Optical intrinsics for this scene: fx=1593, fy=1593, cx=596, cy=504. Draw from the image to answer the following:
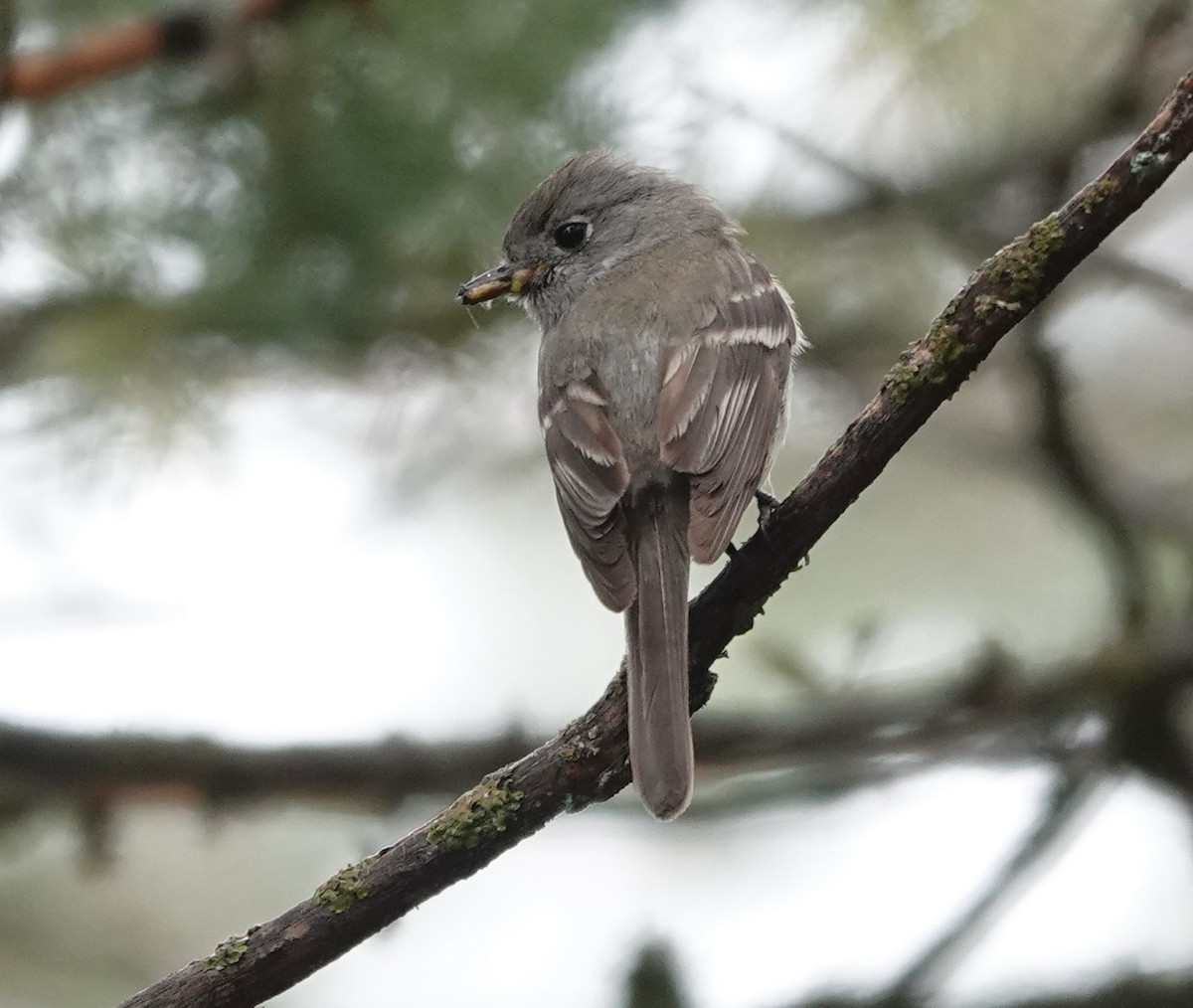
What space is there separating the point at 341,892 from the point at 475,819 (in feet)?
0.80

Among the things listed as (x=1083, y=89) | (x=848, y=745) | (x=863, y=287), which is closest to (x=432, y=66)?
(x=863, y=287)

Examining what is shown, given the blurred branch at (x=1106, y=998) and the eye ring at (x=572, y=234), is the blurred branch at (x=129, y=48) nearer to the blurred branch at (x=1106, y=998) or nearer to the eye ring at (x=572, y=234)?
the eye ring at (x=572, y=234)

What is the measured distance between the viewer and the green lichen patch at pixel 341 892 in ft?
8.40

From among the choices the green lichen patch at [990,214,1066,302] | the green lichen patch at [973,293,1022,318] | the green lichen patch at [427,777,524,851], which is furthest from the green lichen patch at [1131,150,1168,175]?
the green lichen patch at [427,777,524,851]

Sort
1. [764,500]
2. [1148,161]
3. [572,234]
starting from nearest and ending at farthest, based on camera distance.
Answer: [1148,161]
[764,500]
[572,234]

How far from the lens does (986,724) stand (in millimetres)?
4449

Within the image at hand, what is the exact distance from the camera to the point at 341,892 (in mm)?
2564

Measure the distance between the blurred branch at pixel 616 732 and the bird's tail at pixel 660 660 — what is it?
0.27ft

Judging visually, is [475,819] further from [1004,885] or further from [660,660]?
[1004,885]

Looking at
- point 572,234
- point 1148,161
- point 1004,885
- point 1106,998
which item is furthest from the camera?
point 572,234

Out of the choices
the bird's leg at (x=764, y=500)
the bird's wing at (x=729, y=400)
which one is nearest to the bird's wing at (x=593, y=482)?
the bird's wing at (x=729, y=400)

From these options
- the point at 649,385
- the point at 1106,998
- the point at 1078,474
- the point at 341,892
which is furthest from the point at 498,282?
the point at 1106,998

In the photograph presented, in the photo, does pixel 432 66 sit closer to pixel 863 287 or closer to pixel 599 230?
pixel 599 230

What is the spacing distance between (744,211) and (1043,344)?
2.97ft
